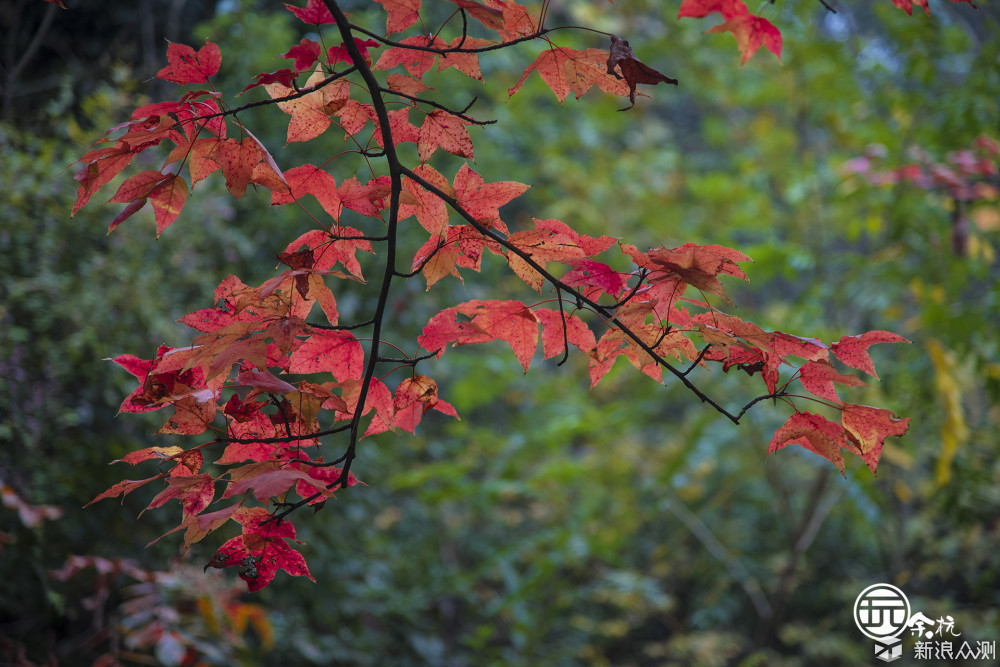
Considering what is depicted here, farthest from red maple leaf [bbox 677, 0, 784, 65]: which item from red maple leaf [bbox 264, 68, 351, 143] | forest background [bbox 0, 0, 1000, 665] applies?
forest background [bbox 0, 0, 1000, 665]

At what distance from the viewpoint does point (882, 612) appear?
216 cm

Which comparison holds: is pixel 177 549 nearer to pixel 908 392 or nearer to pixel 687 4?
pixel 687 4

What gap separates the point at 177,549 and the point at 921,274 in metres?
2.30

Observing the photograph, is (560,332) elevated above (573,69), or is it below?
below

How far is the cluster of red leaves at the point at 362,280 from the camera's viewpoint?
1.80 ft

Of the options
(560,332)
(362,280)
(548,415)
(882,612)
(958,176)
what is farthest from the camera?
(548,415)

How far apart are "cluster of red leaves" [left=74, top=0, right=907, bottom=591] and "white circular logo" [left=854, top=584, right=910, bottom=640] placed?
→ 1925mm

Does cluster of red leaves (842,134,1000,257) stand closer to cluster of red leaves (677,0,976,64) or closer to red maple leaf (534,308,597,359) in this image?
cluster of red leaves (677,0,976,64)

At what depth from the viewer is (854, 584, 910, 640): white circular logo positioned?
7.02 feet

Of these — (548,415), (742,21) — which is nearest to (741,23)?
(742,21)

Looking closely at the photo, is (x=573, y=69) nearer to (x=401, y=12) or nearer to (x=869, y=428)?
(x=401, y=12)

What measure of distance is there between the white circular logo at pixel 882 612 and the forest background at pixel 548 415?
0.56 feet
